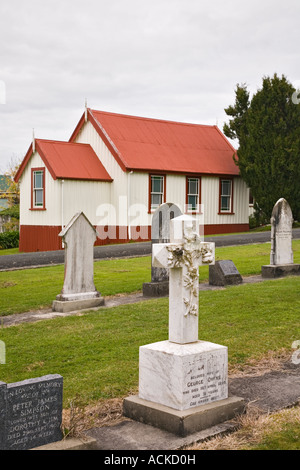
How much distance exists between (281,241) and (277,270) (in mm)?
943

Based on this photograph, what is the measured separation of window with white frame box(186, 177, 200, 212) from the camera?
29.9 metres

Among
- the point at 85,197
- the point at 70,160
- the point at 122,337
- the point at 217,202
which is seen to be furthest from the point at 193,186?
the point at 122,337

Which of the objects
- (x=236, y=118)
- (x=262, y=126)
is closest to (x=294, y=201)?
(x=262, y=126)

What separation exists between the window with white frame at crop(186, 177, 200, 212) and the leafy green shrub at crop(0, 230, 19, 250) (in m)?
9.36

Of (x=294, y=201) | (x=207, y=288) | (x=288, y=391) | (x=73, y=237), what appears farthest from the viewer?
(x=294, y=201)

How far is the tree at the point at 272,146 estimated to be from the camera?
2941 centimetres

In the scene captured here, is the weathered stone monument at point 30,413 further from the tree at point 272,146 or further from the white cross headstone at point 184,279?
the tree at point 272,146

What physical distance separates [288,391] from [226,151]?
27.3m

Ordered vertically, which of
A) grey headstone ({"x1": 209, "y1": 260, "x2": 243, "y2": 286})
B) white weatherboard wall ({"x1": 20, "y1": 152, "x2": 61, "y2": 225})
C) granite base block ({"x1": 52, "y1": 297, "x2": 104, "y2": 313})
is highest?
white weatherboard wall ({"x1": 20, "y1": 152, "x2": 61, "y2": 225})

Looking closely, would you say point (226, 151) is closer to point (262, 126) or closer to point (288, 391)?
point (262, 126)

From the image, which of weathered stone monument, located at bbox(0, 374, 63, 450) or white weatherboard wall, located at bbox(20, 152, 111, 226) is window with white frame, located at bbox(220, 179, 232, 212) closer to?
white weatherboard wall, located at bbox(20, 152, 111, 226)

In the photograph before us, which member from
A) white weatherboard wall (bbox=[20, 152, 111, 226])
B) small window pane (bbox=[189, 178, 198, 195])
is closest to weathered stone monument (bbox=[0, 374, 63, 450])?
white weatherboard wall (bbox=[20, 152, 111, 226])

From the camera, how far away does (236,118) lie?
32.7 m

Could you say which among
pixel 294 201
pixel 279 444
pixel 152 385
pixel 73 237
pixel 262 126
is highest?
pixel 262 126
